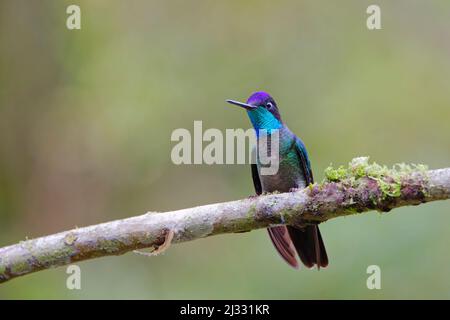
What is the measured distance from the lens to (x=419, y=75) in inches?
322

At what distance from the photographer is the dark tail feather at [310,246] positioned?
4.84 meters

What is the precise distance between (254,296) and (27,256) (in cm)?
343

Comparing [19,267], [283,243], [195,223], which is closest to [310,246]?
[283,243]

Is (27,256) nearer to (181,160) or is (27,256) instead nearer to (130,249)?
(130,249)

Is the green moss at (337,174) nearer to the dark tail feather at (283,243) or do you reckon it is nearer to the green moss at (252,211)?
the green moss at (252,211)

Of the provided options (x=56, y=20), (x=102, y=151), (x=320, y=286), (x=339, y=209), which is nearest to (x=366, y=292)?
(x=320, y=286)

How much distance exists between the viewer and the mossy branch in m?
3.45

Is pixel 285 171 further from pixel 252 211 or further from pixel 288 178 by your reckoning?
pixel 252 211

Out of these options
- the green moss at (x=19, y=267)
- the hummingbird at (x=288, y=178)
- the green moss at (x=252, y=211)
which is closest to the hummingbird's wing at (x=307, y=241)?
the hummingbird at (x=288, y=178)

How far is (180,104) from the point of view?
842cm

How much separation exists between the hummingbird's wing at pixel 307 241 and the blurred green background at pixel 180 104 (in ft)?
5.58

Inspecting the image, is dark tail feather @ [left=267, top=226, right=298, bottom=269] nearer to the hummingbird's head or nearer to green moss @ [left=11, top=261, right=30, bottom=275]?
the hummingbird's head

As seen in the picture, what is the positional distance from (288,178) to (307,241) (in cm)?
53

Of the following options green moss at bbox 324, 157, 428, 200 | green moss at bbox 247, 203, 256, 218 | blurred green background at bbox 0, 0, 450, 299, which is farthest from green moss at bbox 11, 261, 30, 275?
blurred green background at bbox 0, 0, 450, 299
